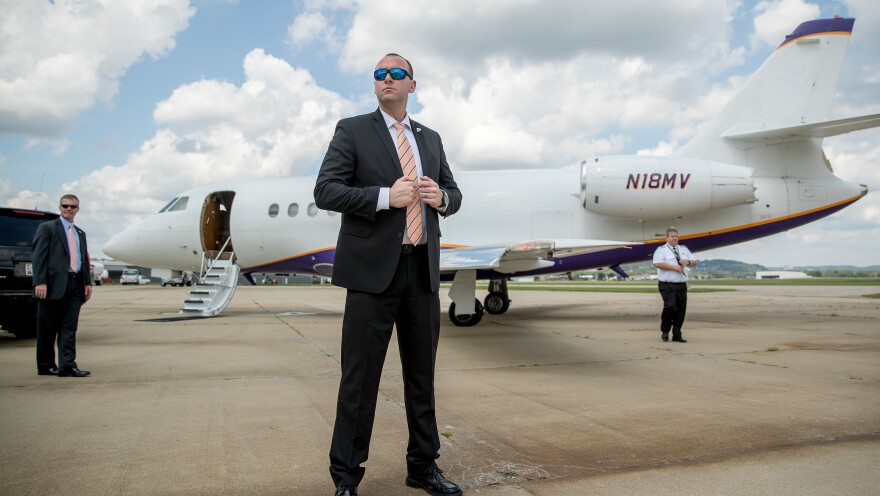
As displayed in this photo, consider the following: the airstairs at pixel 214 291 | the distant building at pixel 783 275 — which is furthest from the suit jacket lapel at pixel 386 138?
the distant building at pixel 783 275

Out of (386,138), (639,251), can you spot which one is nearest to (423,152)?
(386,138)

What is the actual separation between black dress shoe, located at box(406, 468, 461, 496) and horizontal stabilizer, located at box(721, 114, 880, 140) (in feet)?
37.0

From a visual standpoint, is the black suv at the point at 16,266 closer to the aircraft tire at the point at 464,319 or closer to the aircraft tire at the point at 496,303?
the aircraft tire at the point at 464,319

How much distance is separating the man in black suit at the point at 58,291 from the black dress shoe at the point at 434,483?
4924 millimetres

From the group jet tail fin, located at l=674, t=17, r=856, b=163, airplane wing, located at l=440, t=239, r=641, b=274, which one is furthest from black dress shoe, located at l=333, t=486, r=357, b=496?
jet tail fin, located at l=674, t=17, r=856, b=163

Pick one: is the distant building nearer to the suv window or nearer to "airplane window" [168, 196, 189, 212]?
Answer: "airplane window" [168, 196, 189, 212]

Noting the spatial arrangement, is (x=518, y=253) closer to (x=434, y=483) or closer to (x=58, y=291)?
(x=58, y=291)

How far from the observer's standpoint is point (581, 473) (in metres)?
3.07

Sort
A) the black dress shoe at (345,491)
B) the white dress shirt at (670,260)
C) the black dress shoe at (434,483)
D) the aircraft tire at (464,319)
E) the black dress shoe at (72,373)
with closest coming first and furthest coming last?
the black dress shoe at (345,491) < the black dress shoe at (434,483) < the black dress shoe at (72,373) < the white dress shirt at (670,260) < the aircraft tire at (464,319)

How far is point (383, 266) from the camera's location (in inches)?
112

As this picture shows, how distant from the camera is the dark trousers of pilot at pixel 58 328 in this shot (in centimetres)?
614

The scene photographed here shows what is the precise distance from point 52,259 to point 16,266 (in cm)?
329

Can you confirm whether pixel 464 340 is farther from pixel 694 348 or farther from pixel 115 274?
pixel 115 274

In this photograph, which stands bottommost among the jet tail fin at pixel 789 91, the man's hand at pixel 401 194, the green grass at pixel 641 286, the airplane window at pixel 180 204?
the green grass at pixel 641 286
